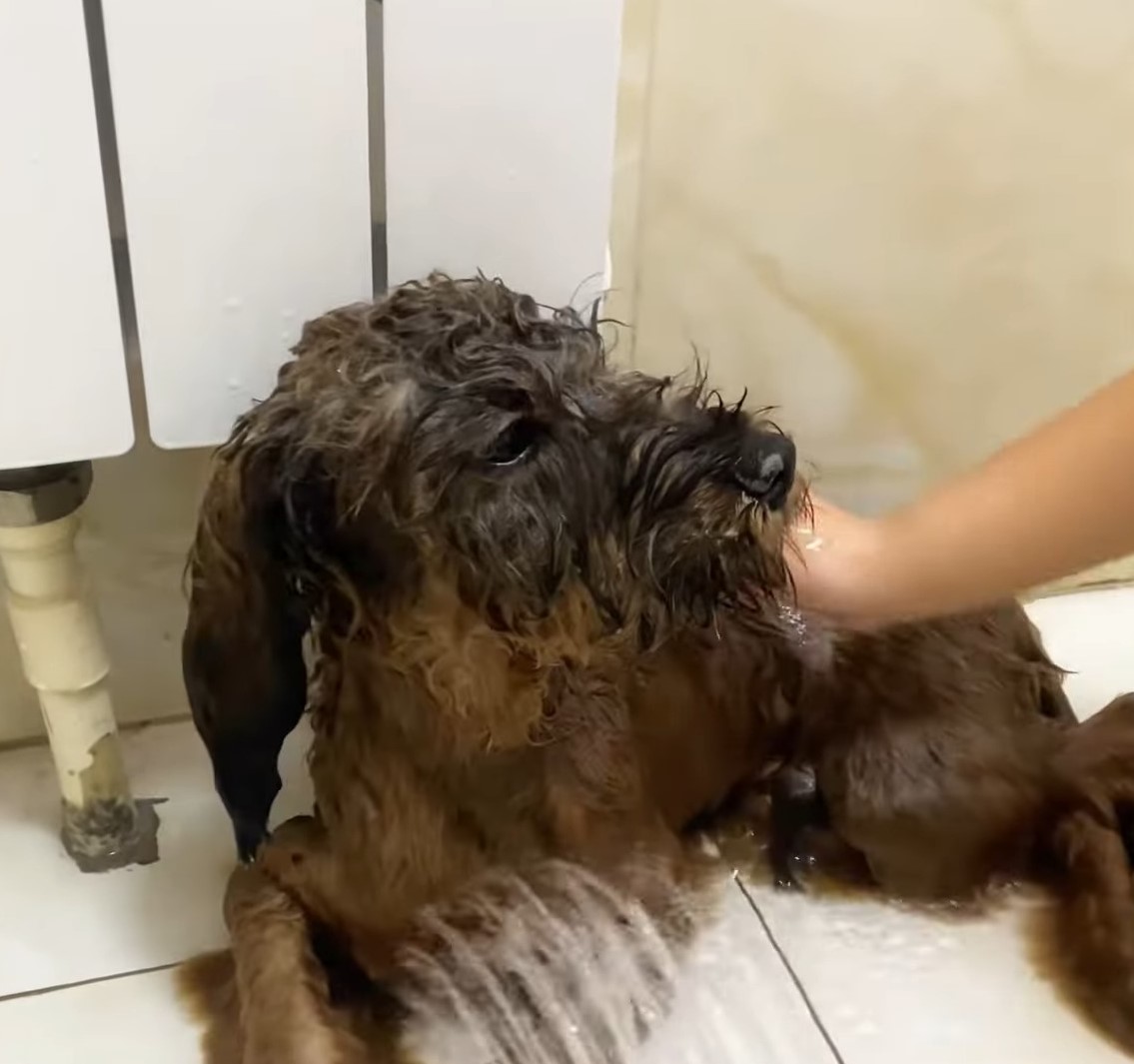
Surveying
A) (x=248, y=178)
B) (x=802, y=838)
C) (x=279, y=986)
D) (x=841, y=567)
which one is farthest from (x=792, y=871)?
(x=248, y=178)

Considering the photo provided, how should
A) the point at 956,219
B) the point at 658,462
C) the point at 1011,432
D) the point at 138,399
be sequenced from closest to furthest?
the point at 658,462 → the point at 138,399 → the point at 956,219 → the point at 1011,432

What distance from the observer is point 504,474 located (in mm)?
979

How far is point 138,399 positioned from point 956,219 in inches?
28.7

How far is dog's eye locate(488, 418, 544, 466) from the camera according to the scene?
0.98 metres

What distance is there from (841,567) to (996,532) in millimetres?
115

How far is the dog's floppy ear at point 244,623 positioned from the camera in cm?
104

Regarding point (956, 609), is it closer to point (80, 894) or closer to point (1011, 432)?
point (1011, 432)

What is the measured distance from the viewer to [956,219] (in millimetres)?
1436

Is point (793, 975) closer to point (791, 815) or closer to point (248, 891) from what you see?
point (791, 815)

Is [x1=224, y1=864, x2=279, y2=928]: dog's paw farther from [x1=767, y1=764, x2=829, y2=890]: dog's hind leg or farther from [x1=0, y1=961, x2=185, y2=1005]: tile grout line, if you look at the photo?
[x1=767, y1=764, x2=829, y2=890]: dog's hind leg

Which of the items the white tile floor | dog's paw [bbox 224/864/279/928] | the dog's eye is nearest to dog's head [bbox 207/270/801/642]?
the dog's eye

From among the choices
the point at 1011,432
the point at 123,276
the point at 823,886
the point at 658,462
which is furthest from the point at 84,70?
the point at 1011,432

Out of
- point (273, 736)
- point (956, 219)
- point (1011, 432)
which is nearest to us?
point (273, 736)

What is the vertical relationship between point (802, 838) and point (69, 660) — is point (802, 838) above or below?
below
